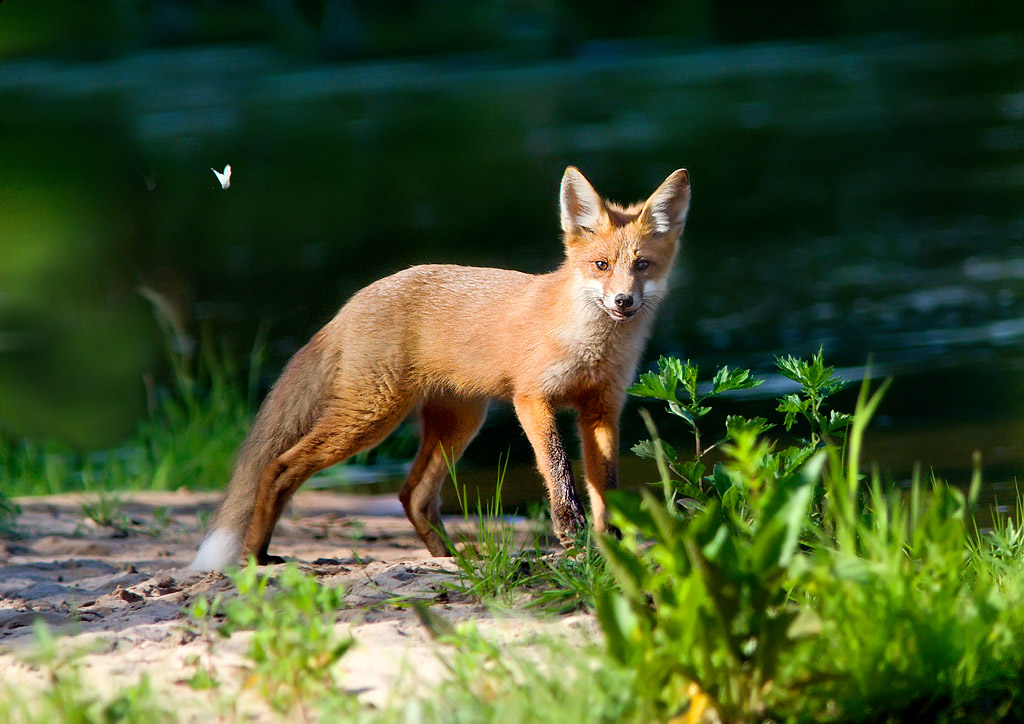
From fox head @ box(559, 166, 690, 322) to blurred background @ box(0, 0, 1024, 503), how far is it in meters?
2.16

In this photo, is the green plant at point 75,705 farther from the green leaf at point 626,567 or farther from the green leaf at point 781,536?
the green leaf at point 781,536

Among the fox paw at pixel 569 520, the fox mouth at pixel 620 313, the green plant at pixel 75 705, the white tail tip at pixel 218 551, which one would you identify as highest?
the fox mouth at pixel 620 313

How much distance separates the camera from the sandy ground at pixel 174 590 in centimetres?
326

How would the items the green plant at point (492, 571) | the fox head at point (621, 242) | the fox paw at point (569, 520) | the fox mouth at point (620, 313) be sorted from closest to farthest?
the green plant at point (492, 571), the fox paw at point (569, 520), the fox mouth at point (620, 313), the fox head at point (621, 242)

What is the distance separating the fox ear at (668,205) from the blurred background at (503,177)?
7.29ft

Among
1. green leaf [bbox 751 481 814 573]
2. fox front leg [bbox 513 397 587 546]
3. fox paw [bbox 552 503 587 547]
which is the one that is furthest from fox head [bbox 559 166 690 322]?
green leaf [bbox 751 481 814 573]

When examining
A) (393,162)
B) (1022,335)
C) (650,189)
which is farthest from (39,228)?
(393,162)

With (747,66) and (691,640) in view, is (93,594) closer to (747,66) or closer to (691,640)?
(691,640)

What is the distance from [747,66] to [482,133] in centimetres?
1102

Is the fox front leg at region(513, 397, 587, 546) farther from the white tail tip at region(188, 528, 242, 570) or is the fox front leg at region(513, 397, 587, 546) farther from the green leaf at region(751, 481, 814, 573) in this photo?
the green leaf at region(751, 481, 814, 573)

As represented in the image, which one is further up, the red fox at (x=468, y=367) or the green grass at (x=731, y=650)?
the red fox at (x=468, y=367)

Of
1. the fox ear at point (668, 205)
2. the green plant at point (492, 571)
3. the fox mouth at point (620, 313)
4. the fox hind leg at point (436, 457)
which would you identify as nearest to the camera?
the green plant at point (492, 571)

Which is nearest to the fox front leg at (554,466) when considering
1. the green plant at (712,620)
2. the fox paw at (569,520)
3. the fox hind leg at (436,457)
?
the fox paw at (569,520)

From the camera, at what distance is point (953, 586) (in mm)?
2941
